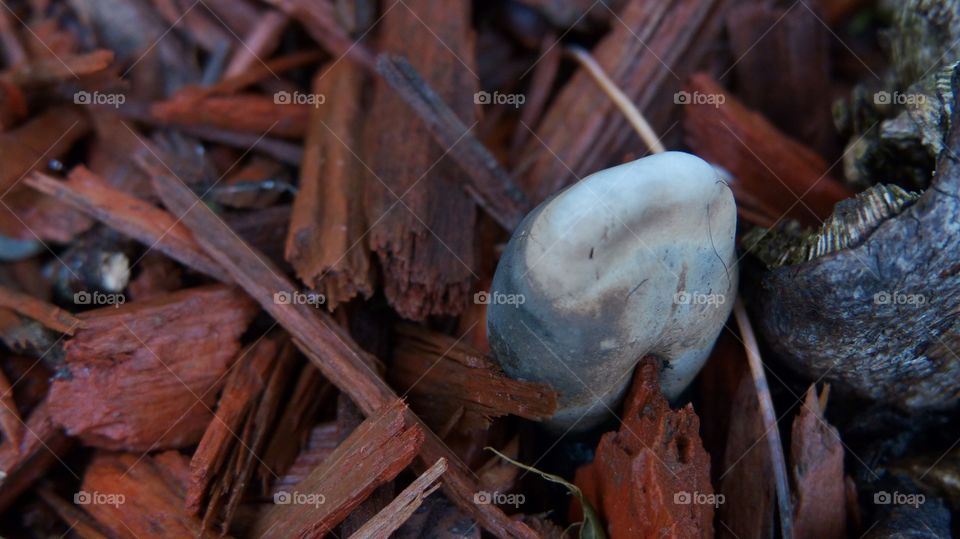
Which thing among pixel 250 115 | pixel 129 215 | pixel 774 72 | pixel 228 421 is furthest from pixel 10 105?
pixel 774 72

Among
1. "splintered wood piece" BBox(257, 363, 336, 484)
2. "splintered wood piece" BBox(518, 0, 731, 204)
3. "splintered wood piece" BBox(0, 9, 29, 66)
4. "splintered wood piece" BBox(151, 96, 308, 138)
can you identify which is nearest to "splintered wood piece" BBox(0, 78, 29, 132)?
"splintered wood piece" BBox(0, 9, 29, 66)

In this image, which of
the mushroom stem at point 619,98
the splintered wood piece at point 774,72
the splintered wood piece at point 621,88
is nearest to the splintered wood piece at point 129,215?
the splintered wood piece at point 621,88

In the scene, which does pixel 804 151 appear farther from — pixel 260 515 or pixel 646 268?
pixel 260 515

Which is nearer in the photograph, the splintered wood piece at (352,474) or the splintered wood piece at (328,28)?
the splintered wood piece at (352,474)

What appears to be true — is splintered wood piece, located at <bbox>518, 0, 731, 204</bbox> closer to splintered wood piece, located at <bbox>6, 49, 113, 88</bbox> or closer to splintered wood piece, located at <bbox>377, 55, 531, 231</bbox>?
splintered wood piece, located at <bbox>377, 55, 531, 231</bbox>

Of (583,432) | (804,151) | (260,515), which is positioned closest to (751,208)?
(804,151)

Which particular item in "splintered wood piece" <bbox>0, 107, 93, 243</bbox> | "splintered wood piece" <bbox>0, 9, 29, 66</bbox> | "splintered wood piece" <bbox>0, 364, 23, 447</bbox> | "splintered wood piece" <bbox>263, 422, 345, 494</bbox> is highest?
"splintered wood piece" <bbox>0, 9, 29, 66</bbox>

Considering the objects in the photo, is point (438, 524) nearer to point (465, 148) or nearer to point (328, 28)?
point (465, 148)

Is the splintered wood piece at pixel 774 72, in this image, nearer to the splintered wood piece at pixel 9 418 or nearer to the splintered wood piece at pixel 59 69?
the splintered wood piece at pixel 59 69
